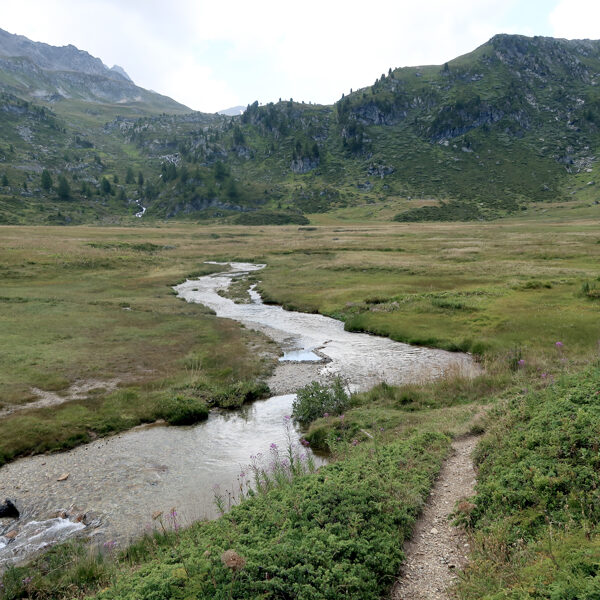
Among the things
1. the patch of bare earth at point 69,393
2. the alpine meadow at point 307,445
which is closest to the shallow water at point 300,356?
the alpine meadow at point 307,445

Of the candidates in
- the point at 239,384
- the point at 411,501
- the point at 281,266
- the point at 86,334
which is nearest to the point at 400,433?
the point at 411,501

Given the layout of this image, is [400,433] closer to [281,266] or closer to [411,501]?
[411,501]

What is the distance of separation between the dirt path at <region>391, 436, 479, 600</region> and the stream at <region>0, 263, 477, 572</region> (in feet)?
23.4

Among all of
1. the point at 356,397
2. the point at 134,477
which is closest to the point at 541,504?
the point at 356,397

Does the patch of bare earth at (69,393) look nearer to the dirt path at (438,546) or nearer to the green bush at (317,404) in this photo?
the green bush at (317,404)

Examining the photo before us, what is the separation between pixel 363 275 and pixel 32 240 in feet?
301

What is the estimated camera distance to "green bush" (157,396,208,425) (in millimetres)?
23859

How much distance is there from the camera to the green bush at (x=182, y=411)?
78.3 feet

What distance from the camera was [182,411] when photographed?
952 inches

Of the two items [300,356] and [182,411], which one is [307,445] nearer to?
[182,411]

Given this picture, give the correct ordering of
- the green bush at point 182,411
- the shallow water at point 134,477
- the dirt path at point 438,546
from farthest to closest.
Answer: the green bush at point 182,411, the shallow water at point 134,477, the dirt path at point 438,546

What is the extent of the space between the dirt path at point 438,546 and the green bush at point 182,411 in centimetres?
1579

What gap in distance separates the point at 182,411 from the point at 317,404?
8474mm

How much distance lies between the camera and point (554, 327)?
3419cm
